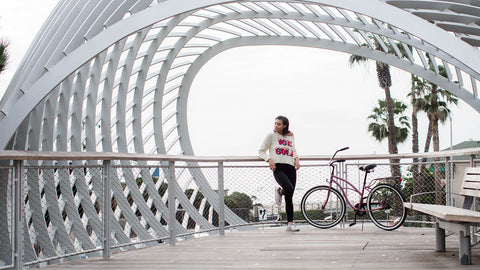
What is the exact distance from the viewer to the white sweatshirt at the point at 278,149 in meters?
9.80

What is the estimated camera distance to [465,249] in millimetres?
5996

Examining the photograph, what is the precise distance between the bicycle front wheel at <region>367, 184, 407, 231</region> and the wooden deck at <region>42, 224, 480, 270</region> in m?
0.22

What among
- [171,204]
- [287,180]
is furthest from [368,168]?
[171,204]

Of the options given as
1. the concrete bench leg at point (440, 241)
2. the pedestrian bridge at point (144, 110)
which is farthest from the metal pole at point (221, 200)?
the concrete bench leg at point (440, 241)

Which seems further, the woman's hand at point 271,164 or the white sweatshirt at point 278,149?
the white sweatshirt at point 278,149

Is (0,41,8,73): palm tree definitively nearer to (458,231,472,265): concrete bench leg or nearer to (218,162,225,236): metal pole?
(218,162,225,236): metal pole

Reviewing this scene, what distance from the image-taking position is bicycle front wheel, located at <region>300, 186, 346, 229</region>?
10273 mm

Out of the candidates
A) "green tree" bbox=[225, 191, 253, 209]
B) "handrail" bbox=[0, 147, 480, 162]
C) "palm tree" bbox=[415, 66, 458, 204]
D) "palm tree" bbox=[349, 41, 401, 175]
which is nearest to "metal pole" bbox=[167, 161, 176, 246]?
"handrail" bbox=[0, 147, 480, 162]

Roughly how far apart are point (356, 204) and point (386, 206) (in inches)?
24.4

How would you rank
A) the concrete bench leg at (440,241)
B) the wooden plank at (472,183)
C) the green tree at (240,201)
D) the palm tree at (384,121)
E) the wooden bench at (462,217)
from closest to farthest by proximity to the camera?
the wooden bench at (462,217) → the wooden plank at (472,183) → the concrete bench leg at (440,241) → the green tree at (240,201) → the palm tree at (384,121)

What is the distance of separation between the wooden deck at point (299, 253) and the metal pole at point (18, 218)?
2.23 ft

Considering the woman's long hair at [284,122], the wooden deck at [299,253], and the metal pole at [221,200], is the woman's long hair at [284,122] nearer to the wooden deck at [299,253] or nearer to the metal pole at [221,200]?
the metal pole at [221,200]

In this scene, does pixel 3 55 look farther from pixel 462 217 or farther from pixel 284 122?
pixel 462 217

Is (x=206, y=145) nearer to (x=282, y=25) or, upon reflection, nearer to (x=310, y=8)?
(x=282, y=25)
